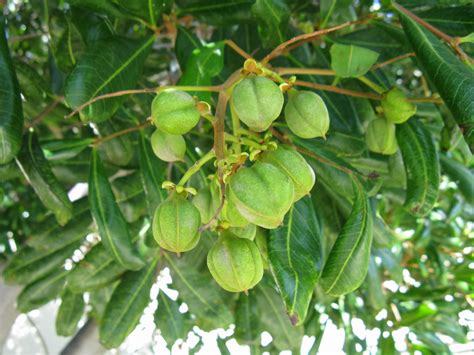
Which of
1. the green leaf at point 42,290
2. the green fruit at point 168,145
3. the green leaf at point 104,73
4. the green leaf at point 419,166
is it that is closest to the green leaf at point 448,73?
the green leaf at point 419,166

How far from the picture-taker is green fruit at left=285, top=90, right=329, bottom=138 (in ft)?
3.28

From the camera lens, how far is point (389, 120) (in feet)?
4.03

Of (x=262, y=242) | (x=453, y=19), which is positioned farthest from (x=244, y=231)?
(x=453, y=19)

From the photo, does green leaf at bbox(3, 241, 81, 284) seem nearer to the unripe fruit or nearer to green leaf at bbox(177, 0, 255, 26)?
green leaf at bbox(177, 0, 255, 26)

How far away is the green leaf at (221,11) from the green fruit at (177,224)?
0.72 m

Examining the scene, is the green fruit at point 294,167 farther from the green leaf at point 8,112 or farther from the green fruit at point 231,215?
the green leaf at point 8,112

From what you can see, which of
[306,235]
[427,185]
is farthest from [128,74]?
[427,185]

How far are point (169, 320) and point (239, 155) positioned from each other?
1.18 meters

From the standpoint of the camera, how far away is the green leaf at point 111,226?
1282 millimetres

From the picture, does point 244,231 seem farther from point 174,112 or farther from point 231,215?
point 174,112

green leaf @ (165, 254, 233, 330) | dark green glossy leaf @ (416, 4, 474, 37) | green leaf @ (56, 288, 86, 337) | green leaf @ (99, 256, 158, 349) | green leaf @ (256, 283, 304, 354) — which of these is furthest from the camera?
green leaf @ (56, 288, 86, 337)

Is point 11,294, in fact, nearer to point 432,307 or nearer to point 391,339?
point 391,339

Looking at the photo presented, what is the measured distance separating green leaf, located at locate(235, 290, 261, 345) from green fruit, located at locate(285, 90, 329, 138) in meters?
0.89

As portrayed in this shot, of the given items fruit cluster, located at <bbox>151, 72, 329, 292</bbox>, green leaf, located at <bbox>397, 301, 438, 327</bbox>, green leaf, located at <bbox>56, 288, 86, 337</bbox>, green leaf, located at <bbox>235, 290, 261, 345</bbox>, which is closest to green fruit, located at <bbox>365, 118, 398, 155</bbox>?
fruit cluster, located at <bbox>151, 72, 329, 292</bbox>
